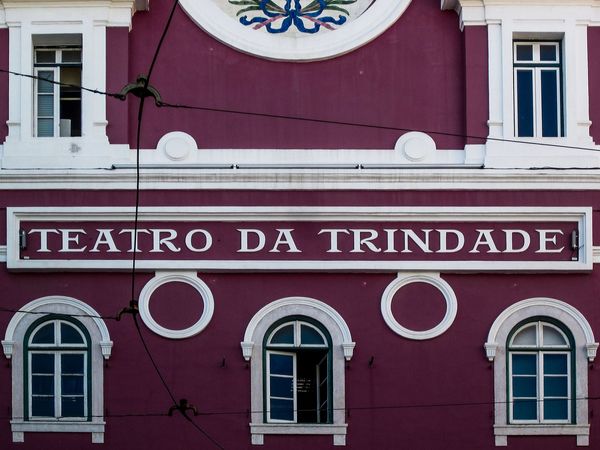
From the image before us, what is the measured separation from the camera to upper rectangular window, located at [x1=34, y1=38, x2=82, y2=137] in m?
29.2

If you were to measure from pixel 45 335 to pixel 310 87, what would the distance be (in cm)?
543

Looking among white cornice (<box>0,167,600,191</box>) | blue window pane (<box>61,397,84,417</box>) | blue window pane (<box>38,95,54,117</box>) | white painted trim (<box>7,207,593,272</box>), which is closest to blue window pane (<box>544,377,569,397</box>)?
white painted trim (<box>7,207,593,272</box>)

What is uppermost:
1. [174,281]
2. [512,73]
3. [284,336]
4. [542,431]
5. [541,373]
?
[512,73]

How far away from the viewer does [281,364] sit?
93.9ft

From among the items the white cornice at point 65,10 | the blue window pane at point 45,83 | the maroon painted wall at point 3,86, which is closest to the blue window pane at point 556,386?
the white cornice at point 65,10

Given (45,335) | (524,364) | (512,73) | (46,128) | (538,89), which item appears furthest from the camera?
(46,128)

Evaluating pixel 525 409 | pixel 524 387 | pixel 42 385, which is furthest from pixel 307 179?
pixel 42 385

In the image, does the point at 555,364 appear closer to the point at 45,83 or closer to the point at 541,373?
the point at 541,373

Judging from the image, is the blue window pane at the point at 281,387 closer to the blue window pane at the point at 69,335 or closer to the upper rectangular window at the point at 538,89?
the blue window pane at the point at 69,335

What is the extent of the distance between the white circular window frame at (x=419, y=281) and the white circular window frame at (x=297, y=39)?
143 inches

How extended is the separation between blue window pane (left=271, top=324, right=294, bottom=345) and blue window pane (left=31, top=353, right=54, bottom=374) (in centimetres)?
328

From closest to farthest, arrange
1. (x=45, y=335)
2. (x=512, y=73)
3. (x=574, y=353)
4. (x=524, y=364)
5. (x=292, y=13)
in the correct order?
(x=574, y=353) < (x=524, y=364) < (x=45, y=335) < (x=512, y=73) < (x=292, y=13)

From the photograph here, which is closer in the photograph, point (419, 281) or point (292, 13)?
point (419, 281)

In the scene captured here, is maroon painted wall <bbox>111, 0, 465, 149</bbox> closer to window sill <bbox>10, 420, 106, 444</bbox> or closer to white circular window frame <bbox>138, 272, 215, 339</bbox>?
white circular window frame <bbox>138, 272, 215, 339</bbox>
